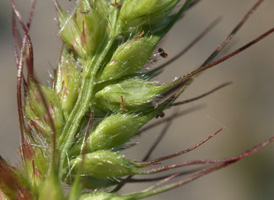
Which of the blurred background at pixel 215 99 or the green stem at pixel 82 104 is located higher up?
the green stem at pixel 82 104

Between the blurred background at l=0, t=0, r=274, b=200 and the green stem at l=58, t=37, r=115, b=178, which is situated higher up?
the green stem at l=58, t=37, r=115, b=178

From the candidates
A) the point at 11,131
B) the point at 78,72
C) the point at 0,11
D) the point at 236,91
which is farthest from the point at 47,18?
the point at 78,72

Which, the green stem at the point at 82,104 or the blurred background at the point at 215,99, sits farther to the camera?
the blurred background at the point at 215,99

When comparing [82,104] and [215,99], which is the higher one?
[82,104]

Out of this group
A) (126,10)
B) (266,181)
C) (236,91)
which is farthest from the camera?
(236,91)

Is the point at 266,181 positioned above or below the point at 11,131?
below

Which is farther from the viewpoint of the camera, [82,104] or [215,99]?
[215,99]

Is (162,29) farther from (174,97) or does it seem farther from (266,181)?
(266,181)

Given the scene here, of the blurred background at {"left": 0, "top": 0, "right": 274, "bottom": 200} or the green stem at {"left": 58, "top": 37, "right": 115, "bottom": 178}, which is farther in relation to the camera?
the blurred background at {"left": 0, "top": 0, "right": 274, "bottom": 200}
